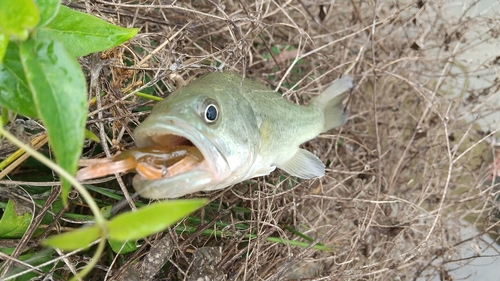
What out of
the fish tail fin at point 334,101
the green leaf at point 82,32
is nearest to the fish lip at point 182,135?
the green leaf at point 82,32

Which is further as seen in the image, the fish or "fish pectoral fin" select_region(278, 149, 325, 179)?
"fish pectoral fin" select_region(278, 149, 325, 179)

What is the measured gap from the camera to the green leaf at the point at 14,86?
3.53ft

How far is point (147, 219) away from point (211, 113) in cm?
60

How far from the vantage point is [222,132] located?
1.35 metres

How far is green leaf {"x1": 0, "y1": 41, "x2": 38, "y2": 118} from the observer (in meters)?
1.08

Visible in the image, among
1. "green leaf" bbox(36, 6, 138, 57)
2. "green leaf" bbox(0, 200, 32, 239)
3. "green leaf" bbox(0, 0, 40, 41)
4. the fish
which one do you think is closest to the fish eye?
the fish

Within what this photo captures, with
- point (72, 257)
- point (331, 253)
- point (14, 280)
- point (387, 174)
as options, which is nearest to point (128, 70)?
point (72, 257)

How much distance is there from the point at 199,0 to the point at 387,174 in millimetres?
1542

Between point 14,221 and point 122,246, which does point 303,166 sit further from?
point 14,221

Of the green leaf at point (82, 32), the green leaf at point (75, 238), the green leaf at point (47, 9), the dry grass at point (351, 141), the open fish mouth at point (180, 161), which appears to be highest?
the green leaf at point (47, 9)

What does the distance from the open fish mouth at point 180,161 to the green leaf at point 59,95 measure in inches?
9.8

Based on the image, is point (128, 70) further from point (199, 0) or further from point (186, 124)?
point (199, 0)

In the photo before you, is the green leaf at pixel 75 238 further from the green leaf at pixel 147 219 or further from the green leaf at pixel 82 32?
the green leaf at pixel 82 32

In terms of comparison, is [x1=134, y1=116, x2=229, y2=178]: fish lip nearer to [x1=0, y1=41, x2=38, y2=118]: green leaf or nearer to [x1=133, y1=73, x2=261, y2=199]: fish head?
[x1=133, y1=73, x2=261, y2=199]: fish head
